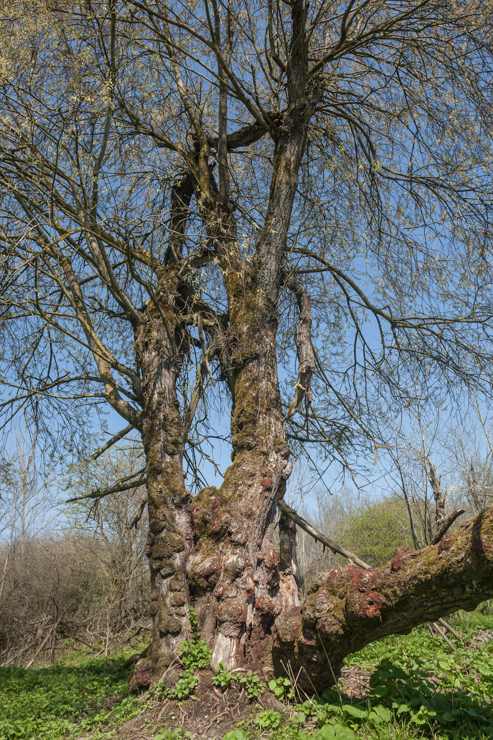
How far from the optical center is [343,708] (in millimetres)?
2969

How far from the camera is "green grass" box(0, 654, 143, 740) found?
360 centimetres

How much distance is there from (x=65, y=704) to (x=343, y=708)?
274 centimetres

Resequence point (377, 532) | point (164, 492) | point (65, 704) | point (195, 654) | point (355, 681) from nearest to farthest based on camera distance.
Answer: point (195, 654)
point (355, 681)
point (65, 704)
point (164, 492)
point (377, 532)

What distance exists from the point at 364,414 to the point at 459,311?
6.00ft

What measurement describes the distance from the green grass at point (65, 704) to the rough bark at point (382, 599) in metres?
1.32

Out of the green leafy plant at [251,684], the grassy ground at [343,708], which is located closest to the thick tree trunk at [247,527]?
the green leafy plant at [251,684]

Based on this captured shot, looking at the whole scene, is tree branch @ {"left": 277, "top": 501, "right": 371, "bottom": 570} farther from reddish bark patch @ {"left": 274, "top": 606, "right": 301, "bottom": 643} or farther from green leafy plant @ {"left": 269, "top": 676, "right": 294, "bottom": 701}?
green leafy plant @ {"left": 269, "top": 676, "right": 294, "bottom": 701}

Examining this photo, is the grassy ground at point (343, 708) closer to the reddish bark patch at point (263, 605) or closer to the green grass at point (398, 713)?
the green grass at point (398, 713)

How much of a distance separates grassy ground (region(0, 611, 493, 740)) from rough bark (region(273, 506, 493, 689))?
10.2 inches

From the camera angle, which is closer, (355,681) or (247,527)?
(355,681)

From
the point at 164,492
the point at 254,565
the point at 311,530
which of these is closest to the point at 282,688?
the point at 254,565

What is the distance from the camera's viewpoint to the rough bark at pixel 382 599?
2465 mm

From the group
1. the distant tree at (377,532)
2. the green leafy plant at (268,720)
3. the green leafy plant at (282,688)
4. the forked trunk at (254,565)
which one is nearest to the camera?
the forked trunk at (254,565)

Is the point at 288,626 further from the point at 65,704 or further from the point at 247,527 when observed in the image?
the point at 65,704
